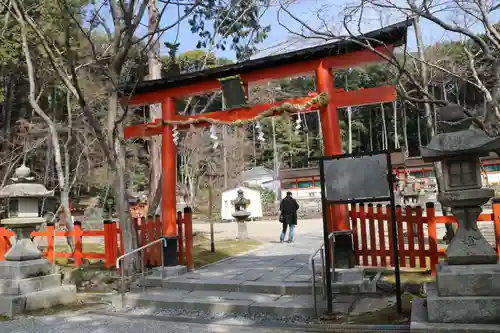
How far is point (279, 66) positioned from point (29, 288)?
6.18m

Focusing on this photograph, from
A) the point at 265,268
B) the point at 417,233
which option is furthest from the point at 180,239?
the point at 417,233

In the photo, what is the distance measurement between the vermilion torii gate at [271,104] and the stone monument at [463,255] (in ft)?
7.41

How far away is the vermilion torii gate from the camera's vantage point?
7266 millimetres

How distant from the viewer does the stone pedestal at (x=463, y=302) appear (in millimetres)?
4316

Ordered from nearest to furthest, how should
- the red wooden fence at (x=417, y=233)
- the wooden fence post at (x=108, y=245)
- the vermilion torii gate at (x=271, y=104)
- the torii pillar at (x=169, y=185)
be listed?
the red wooden fence at (x=417, y=233) < the vermilion torii gate at (x=271, y=104) < the torii pillar at (x=169, y=185) < the wooden fence post at (x=108, y=245)

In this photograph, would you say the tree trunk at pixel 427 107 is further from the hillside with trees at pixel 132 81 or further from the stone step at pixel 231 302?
the stone step at pixel 231 302

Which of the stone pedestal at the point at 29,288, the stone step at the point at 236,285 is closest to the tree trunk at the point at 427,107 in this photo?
the stone step at the point at 236,285

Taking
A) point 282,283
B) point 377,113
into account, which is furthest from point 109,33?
point 377,113

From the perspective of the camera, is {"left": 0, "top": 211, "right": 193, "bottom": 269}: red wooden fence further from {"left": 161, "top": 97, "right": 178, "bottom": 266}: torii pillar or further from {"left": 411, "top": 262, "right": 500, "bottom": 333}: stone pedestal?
{"left": 411, "top": 262, "right": 500, "bottom": 333}: stone pedestal

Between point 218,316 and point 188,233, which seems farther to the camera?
point 188,233

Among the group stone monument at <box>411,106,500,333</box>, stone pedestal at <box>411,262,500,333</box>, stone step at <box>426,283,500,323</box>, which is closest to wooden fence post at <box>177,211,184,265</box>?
stone monument at <box>411,106,500,333</box>

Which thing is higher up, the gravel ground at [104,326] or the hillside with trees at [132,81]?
the hillside with trees at [132,81]

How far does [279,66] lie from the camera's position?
26.7ft

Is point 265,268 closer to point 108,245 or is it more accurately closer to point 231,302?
point 231,302
